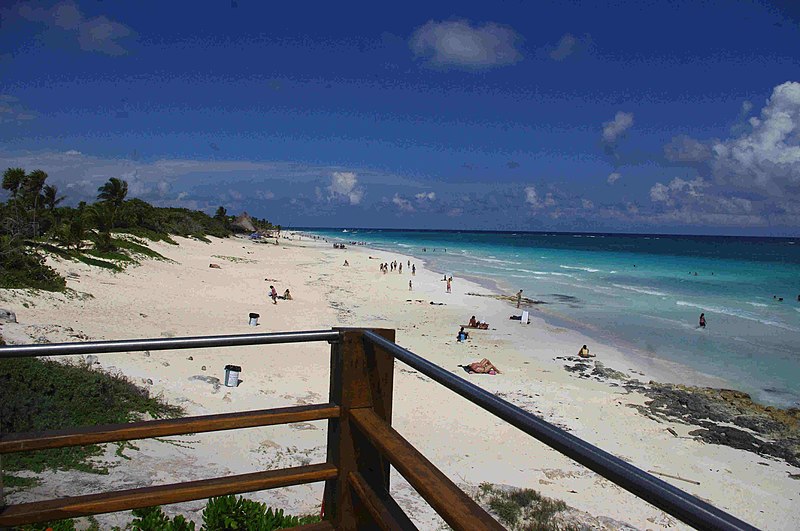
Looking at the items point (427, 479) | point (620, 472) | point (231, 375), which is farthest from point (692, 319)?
point (620, 472)

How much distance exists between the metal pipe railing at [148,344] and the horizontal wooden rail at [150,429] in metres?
0.27

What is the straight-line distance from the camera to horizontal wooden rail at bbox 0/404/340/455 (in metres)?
1.90

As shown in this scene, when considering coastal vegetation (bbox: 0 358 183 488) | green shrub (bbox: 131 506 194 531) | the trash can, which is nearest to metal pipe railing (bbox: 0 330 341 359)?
green shrub (bbox: 131 506 194 531)

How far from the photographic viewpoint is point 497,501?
6.56m

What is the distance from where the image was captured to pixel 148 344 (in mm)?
2039

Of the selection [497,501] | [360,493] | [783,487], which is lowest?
[783,487]

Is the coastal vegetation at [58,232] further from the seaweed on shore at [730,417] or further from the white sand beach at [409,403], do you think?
the seaweed on shore at [730,417]

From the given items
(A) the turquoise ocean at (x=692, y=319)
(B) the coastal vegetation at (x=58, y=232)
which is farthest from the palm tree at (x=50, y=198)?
(A) the turquoise ocean at (x=692, y=319)

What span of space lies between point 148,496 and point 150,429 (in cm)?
25

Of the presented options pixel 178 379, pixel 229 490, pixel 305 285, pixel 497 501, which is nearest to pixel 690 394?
pixel 497 501

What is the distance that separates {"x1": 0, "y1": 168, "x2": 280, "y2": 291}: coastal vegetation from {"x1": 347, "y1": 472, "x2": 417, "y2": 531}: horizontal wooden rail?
1433 cm

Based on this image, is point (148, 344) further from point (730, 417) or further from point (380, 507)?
point (730, 417)

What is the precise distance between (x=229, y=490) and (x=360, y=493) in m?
0.49

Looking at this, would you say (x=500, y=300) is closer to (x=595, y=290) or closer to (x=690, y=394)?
(x=595, y=290)
